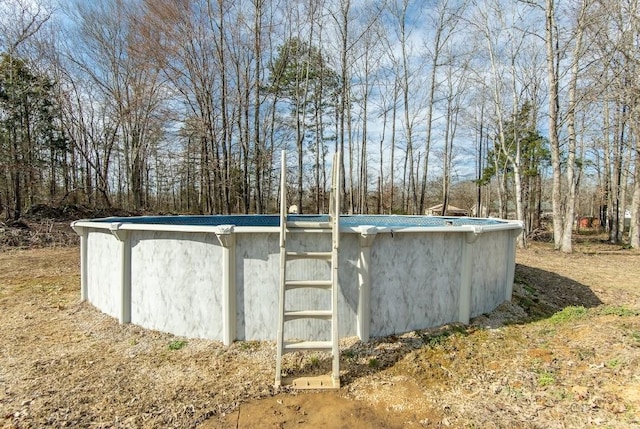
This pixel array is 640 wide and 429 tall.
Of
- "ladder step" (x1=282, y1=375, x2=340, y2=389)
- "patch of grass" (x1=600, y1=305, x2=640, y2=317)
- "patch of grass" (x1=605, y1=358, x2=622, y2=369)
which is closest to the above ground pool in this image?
"ladder step" (x1=282, y1=375, x2=340, y2=389)

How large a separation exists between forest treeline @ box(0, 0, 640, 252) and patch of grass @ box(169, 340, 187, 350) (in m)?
9.53

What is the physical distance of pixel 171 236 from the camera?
3.03 m

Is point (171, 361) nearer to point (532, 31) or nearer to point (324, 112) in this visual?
point (532, 31)

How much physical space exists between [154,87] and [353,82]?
30.1 feet

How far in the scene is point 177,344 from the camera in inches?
114

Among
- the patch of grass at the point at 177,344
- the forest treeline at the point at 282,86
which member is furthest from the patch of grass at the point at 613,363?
the forest treeline at the point at 282,86

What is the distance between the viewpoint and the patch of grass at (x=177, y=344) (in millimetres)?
2869

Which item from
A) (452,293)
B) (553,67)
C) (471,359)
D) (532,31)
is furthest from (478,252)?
Result: (532,31)

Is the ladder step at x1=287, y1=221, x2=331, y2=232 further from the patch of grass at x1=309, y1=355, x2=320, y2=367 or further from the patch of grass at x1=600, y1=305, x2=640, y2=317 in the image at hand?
the patch of grass at x1=600, y1=305, x2=640, y2=317

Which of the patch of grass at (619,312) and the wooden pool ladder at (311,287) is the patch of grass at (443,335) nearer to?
the wooden pool ladder at (311,287)

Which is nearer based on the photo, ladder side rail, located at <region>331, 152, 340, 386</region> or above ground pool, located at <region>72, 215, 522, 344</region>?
ladder side rail, located at <region>331, 152, 340, 386</region>

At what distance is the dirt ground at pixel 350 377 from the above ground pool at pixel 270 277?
167 millimetres

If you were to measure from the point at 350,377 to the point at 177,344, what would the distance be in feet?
5.33

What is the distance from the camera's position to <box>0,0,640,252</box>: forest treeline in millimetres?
10000
